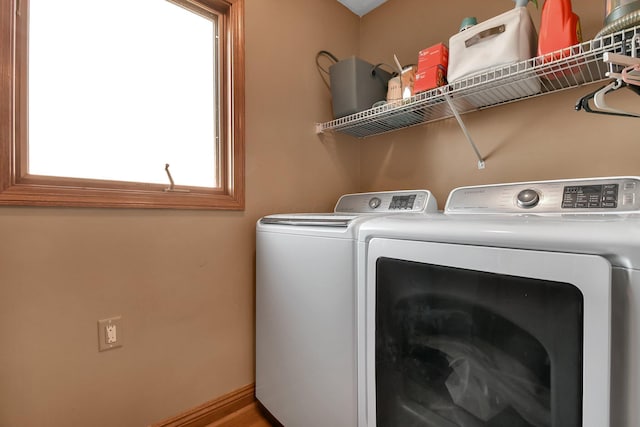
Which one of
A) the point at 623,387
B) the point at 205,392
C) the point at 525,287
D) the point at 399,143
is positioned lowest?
the point at 205,392

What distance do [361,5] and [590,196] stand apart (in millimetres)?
1844

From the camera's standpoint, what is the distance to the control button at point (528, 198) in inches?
43.6

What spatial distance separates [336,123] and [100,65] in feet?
3.79

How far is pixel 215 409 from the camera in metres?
1.41

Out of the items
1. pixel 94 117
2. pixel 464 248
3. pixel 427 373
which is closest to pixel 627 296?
pixel 464 248

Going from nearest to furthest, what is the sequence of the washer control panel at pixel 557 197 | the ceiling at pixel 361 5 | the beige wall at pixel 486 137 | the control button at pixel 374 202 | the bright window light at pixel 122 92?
the washer control panel at pixel 557 197 < the bright window light at pixel 122 92 < the beige wall at pixel 486 137 < the control button at pixel 374 202 < the ceiling at pixel 361 5

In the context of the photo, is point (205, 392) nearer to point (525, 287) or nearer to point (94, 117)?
point (94, 117)

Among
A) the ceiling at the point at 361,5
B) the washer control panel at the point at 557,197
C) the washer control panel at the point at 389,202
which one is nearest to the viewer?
the washer control panel at the point at 557,197

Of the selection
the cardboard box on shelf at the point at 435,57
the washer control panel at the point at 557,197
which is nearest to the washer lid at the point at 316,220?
the washer control panel at the point at 557,197

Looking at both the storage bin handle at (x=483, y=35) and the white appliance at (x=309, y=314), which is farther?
the storage bin handle at (x=483, y=35)

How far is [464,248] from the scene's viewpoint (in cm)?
69

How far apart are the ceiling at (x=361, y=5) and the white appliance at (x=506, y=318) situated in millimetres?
1752

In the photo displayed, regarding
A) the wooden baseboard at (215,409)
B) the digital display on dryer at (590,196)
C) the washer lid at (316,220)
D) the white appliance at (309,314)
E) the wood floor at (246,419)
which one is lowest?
the wood floor at (246,419)

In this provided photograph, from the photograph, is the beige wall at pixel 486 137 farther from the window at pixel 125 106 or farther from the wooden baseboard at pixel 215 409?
the wooden baseboard at pixel 215 409
